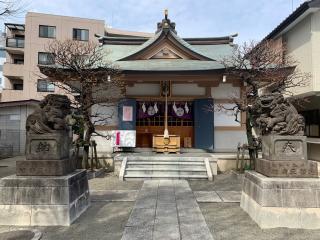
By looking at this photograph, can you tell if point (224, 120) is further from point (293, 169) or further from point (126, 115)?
point (293, 169)

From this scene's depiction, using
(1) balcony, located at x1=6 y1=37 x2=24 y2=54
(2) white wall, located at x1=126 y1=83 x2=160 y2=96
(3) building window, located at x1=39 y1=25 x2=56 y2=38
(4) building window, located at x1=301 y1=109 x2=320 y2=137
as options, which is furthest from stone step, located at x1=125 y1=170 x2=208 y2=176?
(1) balcony, located at x1=6 y1=37 x2=24 y2=54

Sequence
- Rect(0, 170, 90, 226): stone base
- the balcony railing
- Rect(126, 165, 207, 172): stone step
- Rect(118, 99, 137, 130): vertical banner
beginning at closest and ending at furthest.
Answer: Rect(0, 170, 90, 226): stone base
Rect(126, 165, 207, 172): stone step
Rect(118, 99, 137, 130): vertical banner
the balcony railing

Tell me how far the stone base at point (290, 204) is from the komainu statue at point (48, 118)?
177 inches

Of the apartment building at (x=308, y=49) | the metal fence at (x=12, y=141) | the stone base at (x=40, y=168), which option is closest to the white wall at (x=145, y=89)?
the apartment building at (x=308, y=49)

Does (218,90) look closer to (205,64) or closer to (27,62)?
(205,64)

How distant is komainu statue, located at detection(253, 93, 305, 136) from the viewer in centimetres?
611

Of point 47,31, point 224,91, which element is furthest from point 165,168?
point 47,31

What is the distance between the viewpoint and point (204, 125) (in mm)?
15227

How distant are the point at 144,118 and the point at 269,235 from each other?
1142 centimetres

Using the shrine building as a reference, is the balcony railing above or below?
above

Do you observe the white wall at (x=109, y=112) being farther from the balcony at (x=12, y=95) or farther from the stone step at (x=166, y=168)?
the balcony at (x=12, y=95)

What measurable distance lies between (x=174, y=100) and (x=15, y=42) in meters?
28.3

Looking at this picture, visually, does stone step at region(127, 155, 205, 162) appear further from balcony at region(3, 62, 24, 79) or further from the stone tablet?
balcony at region(3, 62, 24, 79)

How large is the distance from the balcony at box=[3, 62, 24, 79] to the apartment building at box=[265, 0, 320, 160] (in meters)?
28.5
